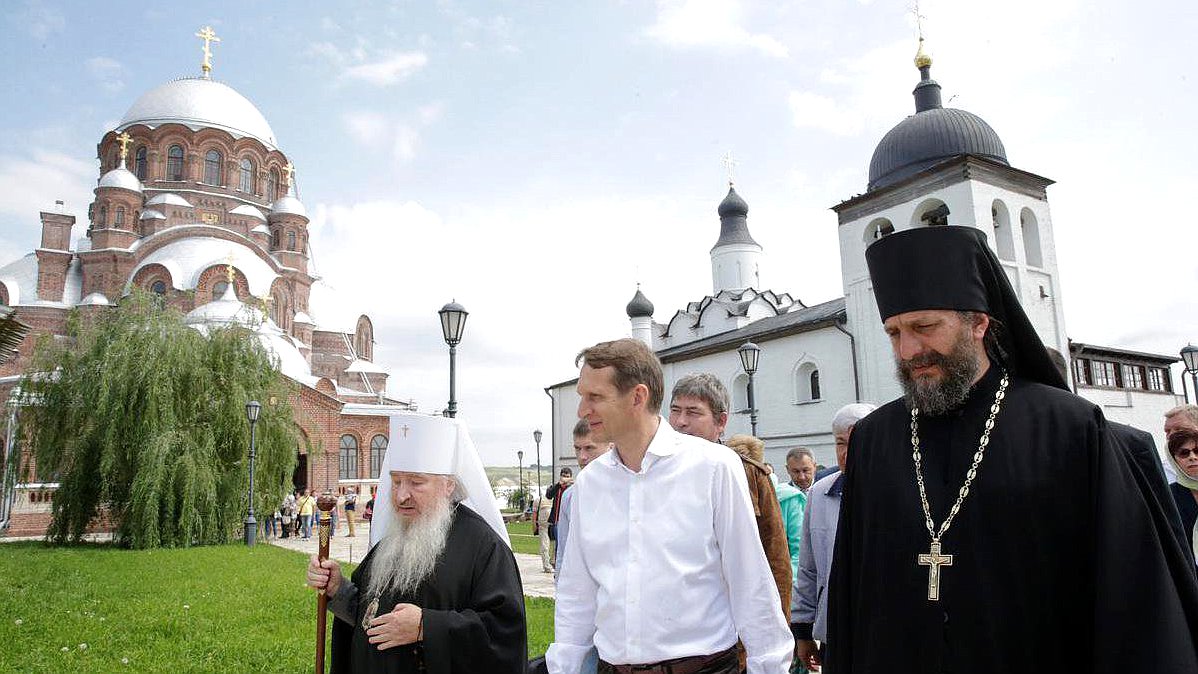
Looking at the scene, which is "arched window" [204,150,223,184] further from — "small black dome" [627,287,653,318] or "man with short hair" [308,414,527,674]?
"man with short hair" [308,414,527,674]

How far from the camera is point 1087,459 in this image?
6.11ft

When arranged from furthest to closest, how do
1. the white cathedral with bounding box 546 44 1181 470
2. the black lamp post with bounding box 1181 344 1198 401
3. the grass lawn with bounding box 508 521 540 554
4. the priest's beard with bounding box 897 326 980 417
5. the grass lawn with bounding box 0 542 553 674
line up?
the white cathedral with bounding box 546 44 1181 470 → the grass lawn with bounding box 508 521 540 554 → the black lamp post with bounding box 1181 344 1198 401 → the grass lawn with bounding box 0 542 553 674 → the priest's beard with bounding box 897 326 980 417

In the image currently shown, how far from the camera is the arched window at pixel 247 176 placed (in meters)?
46.2

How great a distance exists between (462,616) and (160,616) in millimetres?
7002

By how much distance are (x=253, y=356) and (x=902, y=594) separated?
20.0 m

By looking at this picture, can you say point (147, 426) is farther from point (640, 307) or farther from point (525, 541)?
point (640, 307)

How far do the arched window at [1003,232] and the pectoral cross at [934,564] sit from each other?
26.0 metres

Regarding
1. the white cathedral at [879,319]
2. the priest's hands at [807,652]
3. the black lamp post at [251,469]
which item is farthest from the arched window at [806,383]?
the priest's hands at [807,652]

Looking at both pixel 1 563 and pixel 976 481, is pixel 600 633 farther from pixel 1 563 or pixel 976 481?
pixel 1 563

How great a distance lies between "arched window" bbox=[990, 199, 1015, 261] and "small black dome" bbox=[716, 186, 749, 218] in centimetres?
1868

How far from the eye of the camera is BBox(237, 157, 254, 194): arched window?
1817 inches

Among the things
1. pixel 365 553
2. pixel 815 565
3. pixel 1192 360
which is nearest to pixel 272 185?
pixel 365 553

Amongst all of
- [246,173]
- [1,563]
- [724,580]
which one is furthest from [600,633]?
[246,173]

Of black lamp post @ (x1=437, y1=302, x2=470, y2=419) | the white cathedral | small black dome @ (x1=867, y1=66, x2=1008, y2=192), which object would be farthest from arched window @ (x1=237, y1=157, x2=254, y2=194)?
black lamp post @ (x1=437, y1=302, x2=470, y2=419)
